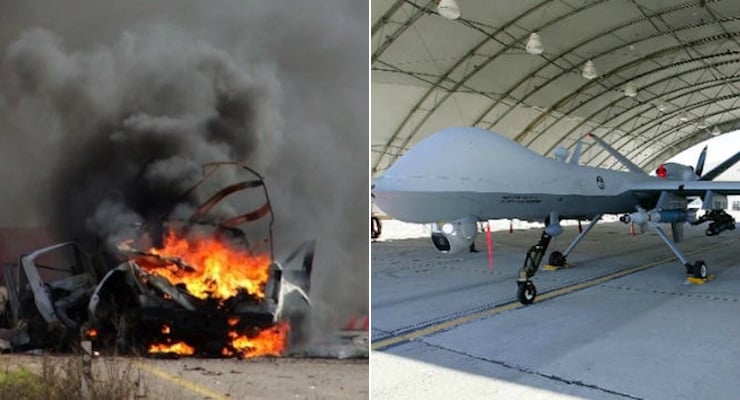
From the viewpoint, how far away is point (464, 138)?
3.45 m

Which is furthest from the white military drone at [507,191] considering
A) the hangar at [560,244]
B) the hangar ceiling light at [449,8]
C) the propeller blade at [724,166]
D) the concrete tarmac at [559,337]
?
the hangar ceiling light at [449,8]

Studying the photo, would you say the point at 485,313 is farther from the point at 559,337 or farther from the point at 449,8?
the point at 449,8

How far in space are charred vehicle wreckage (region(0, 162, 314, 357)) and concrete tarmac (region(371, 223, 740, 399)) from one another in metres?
0.82

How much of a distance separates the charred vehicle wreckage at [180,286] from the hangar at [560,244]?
83 centimetres

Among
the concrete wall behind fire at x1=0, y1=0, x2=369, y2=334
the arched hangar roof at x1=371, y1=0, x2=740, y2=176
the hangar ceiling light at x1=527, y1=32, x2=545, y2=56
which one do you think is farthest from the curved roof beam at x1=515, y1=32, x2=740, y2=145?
the concrete wall behind fire at x1=0, y1=0, x2=369, y2=334

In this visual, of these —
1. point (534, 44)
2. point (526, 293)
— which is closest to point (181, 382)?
point (526, 293)

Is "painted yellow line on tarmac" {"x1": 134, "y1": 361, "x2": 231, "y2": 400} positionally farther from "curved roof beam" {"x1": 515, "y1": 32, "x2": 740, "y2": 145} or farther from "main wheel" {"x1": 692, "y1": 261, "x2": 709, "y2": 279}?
"curved roof beam" {"x1": 515, "y1": 32, "x2": 740, "y2": 145}

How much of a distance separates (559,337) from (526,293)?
3.86 feet

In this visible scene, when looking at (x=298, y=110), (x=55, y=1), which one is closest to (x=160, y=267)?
(x=298, y=110)

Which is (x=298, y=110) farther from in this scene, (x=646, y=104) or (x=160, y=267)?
(x=646, y=104)

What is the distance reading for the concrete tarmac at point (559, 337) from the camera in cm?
282

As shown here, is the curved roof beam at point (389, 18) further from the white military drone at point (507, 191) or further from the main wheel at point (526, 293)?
the main wheel at point (526, 293)

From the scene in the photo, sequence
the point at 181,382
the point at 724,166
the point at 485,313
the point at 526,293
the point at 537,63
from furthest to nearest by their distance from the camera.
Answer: the point at 537,63 → the point at 724,166 → the point at 526,293 → the point at 485,313 → the point at 181,382

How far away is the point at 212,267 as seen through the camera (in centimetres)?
256
